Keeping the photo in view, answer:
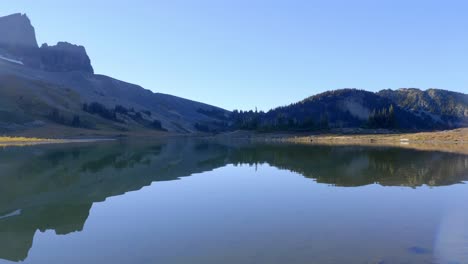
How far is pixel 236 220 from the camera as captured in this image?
57.2 ft

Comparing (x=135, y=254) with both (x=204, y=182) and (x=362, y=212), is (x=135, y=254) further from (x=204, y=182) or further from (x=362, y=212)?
(x=204, y=182)

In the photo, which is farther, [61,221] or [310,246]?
[61,221]

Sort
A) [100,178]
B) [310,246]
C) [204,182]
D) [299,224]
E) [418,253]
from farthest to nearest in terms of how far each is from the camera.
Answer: [100,178]
[204,182]
[299,224]
[310,246]
[418,253]

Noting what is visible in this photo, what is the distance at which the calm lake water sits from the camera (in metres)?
12.8

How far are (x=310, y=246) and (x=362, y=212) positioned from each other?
668 centimetres

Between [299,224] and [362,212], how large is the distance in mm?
4240

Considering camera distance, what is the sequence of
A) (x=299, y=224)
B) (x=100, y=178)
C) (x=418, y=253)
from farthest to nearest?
(x=100, y=178)
(x=299, y=224)
(x=418, y=253)

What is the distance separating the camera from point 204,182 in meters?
31.1

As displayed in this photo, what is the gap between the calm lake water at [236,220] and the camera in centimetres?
1275

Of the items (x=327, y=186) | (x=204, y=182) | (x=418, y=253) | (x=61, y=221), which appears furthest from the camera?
(x=204, y=182)

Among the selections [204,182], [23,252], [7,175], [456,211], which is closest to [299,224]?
[456,211]

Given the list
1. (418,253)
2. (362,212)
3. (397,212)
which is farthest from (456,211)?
(418,253)

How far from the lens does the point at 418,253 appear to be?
12398 mm

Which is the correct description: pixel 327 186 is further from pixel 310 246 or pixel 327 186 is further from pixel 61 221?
pixel 61 221
